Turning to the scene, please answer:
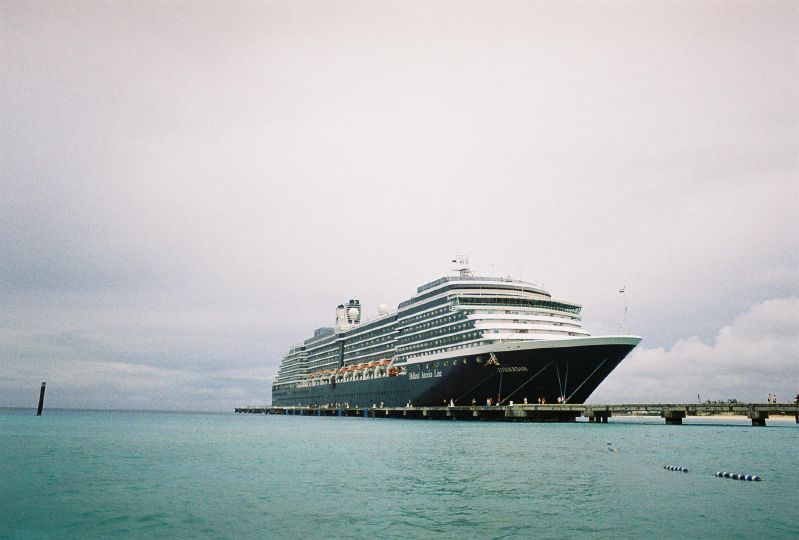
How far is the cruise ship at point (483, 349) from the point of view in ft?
209

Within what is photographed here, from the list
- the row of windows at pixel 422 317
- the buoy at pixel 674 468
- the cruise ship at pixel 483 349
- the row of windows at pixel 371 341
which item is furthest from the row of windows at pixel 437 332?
the buoy at pixel 674 468

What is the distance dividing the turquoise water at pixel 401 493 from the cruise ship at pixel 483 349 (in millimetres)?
25327

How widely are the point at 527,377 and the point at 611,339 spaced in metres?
10.6

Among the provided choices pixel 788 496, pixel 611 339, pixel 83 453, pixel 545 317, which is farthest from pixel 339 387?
pixel 788 496

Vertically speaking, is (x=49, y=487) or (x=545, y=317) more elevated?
(x=545, y=317)

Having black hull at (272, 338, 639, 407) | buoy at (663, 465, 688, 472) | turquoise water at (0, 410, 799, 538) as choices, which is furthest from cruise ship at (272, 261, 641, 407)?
buoy at (663, 465, 688, 472)

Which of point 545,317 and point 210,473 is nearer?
point 210,473

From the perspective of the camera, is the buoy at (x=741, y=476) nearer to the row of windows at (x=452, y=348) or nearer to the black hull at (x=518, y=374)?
the black hull at (x=518, y=374)

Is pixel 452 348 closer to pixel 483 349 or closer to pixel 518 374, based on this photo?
pixel 483 349

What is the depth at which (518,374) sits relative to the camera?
66062 mm

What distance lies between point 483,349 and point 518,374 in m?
4.92

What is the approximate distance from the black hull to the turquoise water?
24.0m

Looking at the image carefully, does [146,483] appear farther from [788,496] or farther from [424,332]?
[424,332]

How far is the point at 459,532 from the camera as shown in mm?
15766
